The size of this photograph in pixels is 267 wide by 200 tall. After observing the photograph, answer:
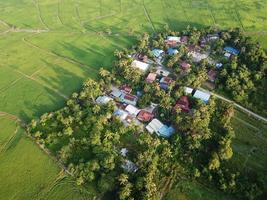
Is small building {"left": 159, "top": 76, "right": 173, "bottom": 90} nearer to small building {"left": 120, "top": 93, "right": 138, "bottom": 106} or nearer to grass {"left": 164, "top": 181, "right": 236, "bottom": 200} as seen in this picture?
small building {"left": 120, "top": 93, "right": 138, "bottom": 106}

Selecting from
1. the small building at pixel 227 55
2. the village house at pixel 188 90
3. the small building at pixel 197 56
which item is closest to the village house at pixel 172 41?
the small building at pixel 197 56

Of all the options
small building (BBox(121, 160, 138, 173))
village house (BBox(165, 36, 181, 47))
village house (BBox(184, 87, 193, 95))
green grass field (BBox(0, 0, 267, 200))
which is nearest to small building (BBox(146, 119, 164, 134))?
small building (BBox(121, 160, 138, 173))

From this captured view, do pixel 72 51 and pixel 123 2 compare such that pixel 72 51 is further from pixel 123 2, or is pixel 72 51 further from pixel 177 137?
pixel 177 137

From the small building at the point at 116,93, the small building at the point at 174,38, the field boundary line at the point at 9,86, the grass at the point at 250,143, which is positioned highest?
the small building at the point at 174,38

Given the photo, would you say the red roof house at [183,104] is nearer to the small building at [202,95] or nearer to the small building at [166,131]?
the small building at [202,95]

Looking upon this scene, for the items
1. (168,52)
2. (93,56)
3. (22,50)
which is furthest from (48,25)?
(168,52)
